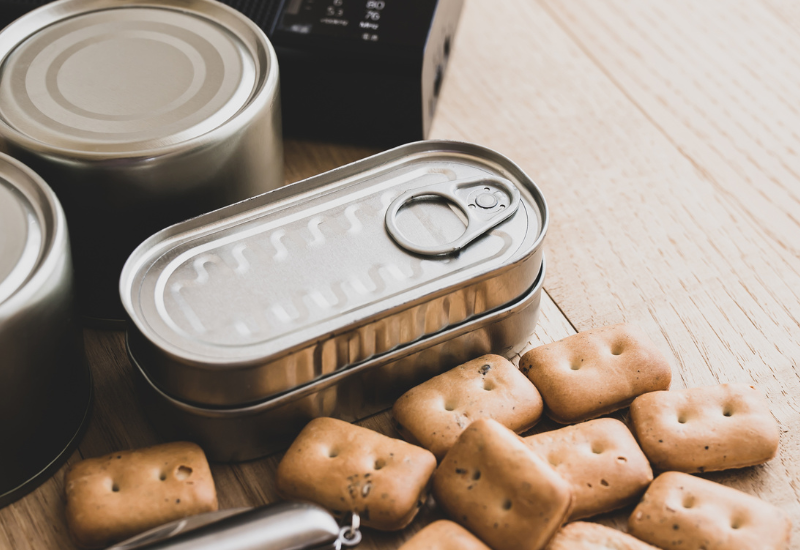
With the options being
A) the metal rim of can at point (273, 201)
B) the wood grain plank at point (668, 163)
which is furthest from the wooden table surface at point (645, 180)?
the metal rim of can at point (273, 201)

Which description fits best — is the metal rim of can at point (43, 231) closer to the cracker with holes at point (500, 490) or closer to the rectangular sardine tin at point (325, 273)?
the rectangular sardine tin at point (325, 273)

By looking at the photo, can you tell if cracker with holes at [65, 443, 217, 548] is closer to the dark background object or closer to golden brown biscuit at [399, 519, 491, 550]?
golden brown biscuit at [399, 519, 491, 550]

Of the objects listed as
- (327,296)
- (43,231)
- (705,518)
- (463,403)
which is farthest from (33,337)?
(705,518)

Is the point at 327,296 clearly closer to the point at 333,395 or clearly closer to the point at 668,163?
the point at 333,395

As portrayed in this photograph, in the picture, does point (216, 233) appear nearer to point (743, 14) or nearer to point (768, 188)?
point (768, 188)

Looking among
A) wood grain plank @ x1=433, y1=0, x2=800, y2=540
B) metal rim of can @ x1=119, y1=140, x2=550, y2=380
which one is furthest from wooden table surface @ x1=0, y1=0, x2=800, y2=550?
metal rim of can @ x1=119, y1=140, x2=550, y2=380

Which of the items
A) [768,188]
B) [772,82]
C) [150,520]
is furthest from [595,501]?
[772,82]
